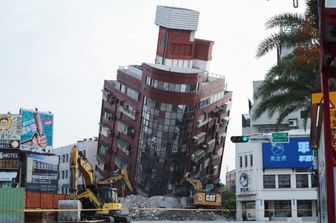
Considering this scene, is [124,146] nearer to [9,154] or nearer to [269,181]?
[9,154]

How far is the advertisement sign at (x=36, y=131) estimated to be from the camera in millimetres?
81938

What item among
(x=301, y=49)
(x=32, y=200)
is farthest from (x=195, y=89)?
(x=301, y=49)

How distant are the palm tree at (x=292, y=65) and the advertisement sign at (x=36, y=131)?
5529 centimetres

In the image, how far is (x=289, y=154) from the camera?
244 feet

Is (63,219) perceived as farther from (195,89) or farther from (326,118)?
(195,89)

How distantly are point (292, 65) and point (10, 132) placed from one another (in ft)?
196

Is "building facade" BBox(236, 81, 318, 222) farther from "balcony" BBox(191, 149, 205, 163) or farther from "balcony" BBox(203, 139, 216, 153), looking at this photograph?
"balcony" BBox(203, 139, 216, 153)

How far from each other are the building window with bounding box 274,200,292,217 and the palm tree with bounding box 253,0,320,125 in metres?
45.3

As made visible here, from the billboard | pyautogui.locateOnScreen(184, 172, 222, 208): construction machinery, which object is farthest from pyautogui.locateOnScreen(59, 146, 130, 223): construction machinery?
pyautogui.locateOnScreen(184, 172, 222, 208): construction machinery

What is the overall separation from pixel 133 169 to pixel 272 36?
67.9 meters

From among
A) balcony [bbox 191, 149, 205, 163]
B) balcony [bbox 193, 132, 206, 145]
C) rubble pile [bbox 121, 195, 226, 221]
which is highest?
balcony [bbox 193, 132, 206, 145]

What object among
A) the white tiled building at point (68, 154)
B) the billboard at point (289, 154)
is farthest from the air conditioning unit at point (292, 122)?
the white tiled building at point (68, 154)

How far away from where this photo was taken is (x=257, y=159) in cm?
7569

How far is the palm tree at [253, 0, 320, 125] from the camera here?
22969mm
